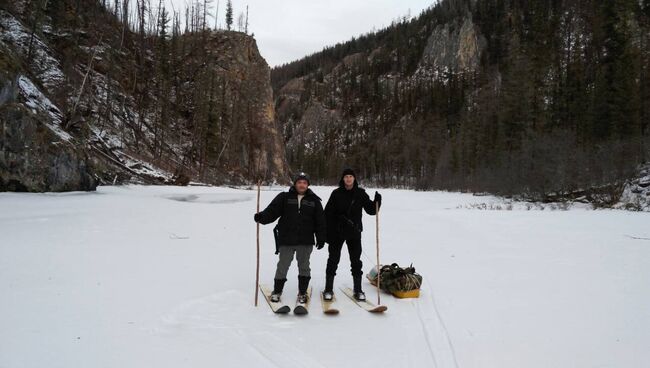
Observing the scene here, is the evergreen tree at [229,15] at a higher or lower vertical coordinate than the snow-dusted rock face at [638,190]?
higher

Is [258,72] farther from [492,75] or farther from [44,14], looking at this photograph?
Result: [492,75]

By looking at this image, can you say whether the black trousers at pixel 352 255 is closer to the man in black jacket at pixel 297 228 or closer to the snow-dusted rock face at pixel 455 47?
the man in black jacket at pixel 297 228

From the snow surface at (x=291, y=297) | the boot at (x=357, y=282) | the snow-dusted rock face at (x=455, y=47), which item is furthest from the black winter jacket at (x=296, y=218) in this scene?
the snow-dusted rock face at (x=455, y=47)

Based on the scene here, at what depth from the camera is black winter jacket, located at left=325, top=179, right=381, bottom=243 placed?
5.33 m

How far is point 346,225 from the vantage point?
534 cm

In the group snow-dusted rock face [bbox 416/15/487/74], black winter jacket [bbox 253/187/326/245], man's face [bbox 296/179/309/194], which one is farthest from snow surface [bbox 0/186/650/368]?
snow-dusted rock face [bbox 416/15/487/74]

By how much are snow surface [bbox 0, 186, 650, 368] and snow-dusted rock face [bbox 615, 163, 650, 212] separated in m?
12.7

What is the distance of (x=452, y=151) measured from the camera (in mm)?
67000

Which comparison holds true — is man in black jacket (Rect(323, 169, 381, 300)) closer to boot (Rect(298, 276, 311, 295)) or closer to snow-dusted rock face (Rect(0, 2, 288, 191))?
boot (Rect(298, 276, 311, 295))

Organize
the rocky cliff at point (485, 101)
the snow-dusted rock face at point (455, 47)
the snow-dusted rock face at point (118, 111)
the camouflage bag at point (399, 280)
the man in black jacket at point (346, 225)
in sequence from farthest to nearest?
the snow-dusted rock face at point (455, 47) < the rocky cliff at point (485, 101) < the snow-dusted rock face at point (118, 111) < the camouflage bag at point (399, 280) < the man in black jacket at point (346, 225)

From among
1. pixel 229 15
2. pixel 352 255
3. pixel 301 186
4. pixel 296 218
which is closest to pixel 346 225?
pixel 352 255

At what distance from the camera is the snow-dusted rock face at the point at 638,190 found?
19920mm

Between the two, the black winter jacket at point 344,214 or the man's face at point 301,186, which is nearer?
the man's face at point 301,186

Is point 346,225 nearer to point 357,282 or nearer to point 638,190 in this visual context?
point 357,282
